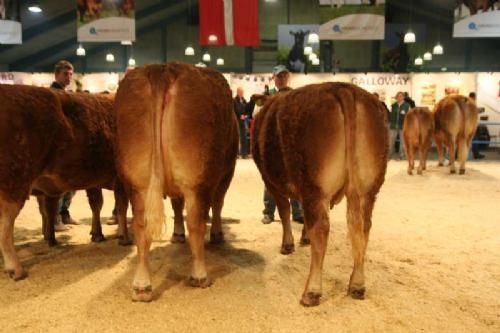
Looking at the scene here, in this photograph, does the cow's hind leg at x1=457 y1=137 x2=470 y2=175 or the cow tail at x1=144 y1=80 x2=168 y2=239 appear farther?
the cow's hind leg at x1=457 y1=137 x2=470 y2=175

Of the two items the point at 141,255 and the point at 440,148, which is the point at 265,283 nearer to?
the point at 141,255

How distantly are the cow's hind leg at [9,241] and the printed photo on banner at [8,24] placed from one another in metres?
11.2

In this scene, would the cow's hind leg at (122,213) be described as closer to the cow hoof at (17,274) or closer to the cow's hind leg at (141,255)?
the cow hoof at (17,274)

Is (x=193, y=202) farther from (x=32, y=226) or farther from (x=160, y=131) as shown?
(x=32, y=226)

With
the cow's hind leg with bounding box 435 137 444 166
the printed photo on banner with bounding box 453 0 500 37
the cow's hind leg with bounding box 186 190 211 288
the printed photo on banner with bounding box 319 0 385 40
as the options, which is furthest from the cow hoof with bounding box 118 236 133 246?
the printed photo on banner with bounding box 453 0 500 37

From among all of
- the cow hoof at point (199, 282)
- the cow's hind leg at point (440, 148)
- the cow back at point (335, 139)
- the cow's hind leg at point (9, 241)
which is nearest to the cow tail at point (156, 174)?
the cow hoof at point (199, 282)

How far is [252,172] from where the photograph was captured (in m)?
11.5

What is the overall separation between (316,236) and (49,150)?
253 cm

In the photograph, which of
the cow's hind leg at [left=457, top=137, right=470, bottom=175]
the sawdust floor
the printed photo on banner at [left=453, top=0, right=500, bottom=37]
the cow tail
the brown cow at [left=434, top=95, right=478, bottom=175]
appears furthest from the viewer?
the printed photo on banner at [left=453, top=0, right=500, bottom=37]

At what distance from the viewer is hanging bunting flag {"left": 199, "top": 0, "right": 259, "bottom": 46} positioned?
13.5m

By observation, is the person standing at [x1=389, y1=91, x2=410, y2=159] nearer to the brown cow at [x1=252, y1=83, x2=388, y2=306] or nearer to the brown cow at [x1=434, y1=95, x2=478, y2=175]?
the brown cow at [x1=434, y1=95, x2=478, y2=175]

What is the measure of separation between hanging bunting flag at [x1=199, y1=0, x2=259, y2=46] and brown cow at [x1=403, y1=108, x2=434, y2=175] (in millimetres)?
5109

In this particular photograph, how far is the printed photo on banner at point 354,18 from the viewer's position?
12844mm

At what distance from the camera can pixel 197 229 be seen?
380cm
